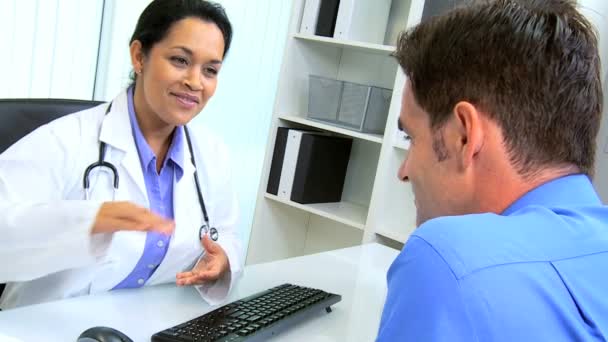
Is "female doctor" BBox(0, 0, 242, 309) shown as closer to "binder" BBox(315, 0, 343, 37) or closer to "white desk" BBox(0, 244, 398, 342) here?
"white desk" BBox(0, 244, 398, 342)

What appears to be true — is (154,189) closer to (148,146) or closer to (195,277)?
(148,146)

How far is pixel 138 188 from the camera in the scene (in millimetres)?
1341

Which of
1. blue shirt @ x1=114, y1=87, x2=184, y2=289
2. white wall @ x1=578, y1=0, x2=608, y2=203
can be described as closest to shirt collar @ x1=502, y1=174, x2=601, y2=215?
blue shirt @ x1=114, y1=87, x2=184, y2=289

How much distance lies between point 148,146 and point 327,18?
127 centimetres

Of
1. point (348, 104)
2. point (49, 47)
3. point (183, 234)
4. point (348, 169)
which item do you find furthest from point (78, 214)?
point (348, 169)

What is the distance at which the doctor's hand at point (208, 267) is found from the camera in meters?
1.19

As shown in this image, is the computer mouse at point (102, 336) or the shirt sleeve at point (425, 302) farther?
the computer mouse at point (102, 336)

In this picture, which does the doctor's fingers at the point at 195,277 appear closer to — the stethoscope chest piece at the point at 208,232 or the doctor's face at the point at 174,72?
the stethoscope chest piece at the point at 208,232

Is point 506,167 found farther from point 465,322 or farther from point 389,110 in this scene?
point 389,110

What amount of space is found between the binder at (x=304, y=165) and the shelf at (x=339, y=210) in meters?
0.02

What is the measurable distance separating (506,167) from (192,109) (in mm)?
958

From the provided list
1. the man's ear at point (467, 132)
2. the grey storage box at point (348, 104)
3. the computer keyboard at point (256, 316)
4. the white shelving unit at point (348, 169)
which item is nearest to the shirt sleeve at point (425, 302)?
the man's ear at point (467, 132)

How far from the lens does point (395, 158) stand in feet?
7.54

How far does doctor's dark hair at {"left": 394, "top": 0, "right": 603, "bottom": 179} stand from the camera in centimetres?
68
